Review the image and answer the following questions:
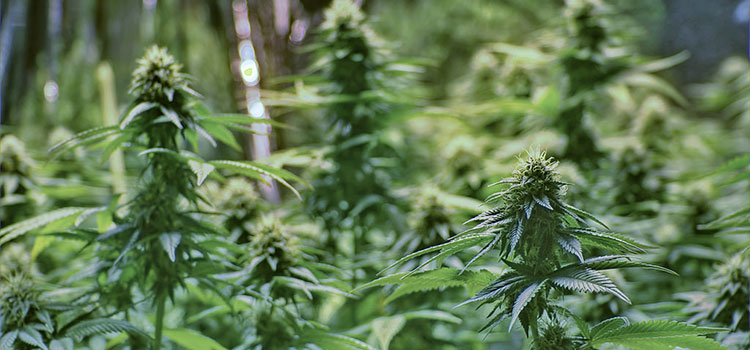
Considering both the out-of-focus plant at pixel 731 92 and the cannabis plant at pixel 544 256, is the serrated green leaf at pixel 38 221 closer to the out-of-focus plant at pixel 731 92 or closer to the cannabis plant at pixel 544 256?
the cannabis plant at pixel 544 256

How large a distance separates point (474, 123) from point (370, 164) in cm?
80

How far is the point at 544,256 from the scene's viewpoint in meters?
0.69

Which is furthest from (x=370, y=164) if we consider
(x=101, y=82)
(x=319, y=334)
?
(x=101, y=82)

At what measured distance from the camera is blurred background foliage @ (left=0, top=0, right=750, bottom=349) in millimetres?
1012

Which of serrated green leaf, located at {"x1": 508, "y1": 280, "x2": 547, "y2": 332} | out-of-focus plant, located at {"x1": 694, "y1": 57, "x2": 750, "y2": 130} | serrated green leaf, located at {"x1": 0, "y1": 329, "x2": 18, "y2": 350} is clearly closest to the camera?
serrated green leaf, located at {"x1": 508, "y1": 280, "x2": 547, "y2": 332}

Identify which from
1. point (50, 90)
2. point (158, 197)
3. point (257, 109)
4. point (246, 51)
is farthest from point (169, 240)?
point (246, 51)

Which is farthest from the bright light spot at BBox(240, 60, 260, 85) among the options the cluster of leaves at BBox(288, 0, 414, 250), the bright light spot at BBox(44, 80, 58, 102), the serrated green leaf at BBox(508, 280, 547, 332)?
the serrated green leaf at BBox(508, 280, 547, 332)

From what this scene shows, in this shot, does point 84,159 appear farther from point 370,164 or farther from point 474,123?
point 474,123

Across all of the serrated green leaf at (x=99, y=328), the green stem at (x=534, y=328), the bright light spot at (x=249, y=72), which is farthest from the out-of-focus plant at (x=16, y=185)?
the green stem at (x=534, y=328)

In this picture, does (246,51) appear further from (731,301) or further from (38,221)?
(731,301)

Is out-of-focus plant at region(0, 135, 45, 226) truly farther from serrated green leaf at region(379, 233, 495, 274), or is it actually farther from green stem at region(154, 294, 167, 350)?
serrated green leaf at region(379, 233, 495, 274)

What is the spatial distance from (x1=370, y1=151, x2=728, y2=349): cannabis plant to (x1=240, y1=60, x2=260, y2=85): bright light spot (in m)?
1.57

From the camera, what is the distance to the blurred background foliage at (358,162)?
1.01m

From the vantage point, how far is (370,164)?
4.24 ft
